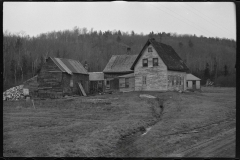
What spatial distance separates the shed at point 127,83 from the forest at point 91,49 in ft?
89.7

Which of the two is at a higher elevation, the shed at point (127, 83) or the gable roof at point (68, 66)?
the gable roof at point (68, 66)

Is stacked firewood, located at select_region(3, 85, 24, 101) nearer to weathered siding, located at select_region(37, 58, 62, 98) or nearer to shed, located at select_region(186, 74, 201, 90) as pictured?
weathered siding, located at select_region(37, 58, 62, 98)

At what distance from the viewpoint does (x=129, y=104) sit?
96.8ft

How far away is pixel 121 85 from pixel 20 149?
34.9m

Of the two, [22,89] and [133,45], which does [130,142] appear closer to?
[22,89]

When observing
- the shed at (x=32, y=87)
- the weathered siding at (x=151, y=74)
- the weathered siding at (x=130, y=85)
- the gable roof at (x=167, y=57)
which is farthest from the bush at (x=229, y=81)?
the shed at (x=32, y=87)

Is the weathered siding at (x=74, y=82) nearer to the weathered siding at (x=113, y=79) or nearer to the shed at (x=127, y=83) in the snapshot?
the weathered siding at (x=113, y=79)

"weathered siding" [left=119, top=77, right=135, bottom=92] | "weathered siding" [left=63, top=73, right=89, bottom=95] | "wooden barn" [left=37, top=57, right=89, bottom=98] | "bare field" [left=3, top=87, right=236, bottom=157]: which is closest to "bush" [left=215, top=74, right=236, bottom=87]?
"bare field" [left=3, top=87, right=236, bottom=157]

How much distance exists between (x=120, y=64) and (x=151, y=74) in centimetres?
1545

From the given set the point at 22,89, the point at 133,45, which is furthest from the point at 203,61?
the point at 22,89

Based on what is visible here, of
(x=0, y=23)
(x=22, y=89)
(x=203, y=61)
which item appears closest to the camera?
(x=0, y=23)

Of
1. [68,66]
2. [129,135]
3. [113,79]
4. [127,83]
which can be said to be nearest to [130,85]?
[127,83]

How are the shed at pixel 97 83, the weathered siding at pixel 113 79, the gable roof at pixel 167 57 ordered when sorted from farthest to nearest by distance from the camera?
the shed at pixel 97 83
the weathered siding at pixel 113 79
the gable roof at pixel 167 57

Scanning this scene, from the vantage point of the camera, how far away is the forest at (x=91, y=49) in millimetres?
78250
